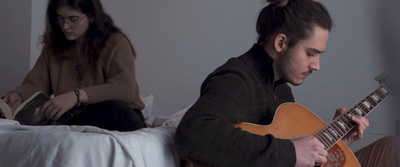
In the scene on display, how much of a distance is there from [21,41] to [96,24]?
103 centimetres

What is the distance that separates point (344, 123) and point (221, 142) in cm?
39

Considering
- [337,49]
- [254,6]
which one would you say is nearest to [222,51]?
[254,6]

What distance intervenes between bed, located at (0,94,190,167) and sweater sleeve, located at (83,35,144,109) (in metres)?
0.56

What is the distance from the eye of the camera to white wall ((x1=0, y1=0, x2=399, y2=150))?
2.00 metres

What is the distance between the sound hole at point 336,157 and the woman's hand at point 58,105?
2.64 ft

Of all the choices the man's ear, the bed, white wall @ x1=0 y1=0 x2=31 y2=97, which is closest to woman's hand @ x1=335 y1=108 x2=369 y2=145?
the man's ear

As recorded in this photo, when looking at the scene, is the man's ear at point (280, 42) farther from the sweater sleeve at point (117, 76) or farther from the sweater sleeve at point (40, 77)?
the sweater sleeve at point (40, 77)

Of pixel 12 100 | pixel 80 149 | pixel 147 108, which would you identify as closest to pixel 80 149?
pixel 80 149

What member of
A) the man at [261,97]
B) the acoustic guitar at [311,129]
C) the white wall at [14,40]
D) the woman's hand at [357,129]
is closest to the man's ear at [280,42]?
the man at [261,97]

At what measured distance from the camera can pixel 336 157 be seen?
1018mm

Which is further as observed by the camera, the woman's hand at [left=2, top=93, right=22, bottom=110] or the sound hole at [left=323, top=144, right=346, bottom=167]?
the woman's hand at [left=2, top=93, right=22, bottom=110]

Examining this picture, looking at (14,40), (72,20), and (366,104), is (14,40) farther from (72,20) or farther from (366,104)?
(366,104)

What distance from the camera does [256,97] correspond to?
3.27ft

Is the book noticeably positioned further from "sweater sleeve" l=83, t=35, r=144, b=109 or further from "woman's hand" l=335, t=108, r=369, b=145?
"woman's hand" l=335, t=108, r=369, b=145
